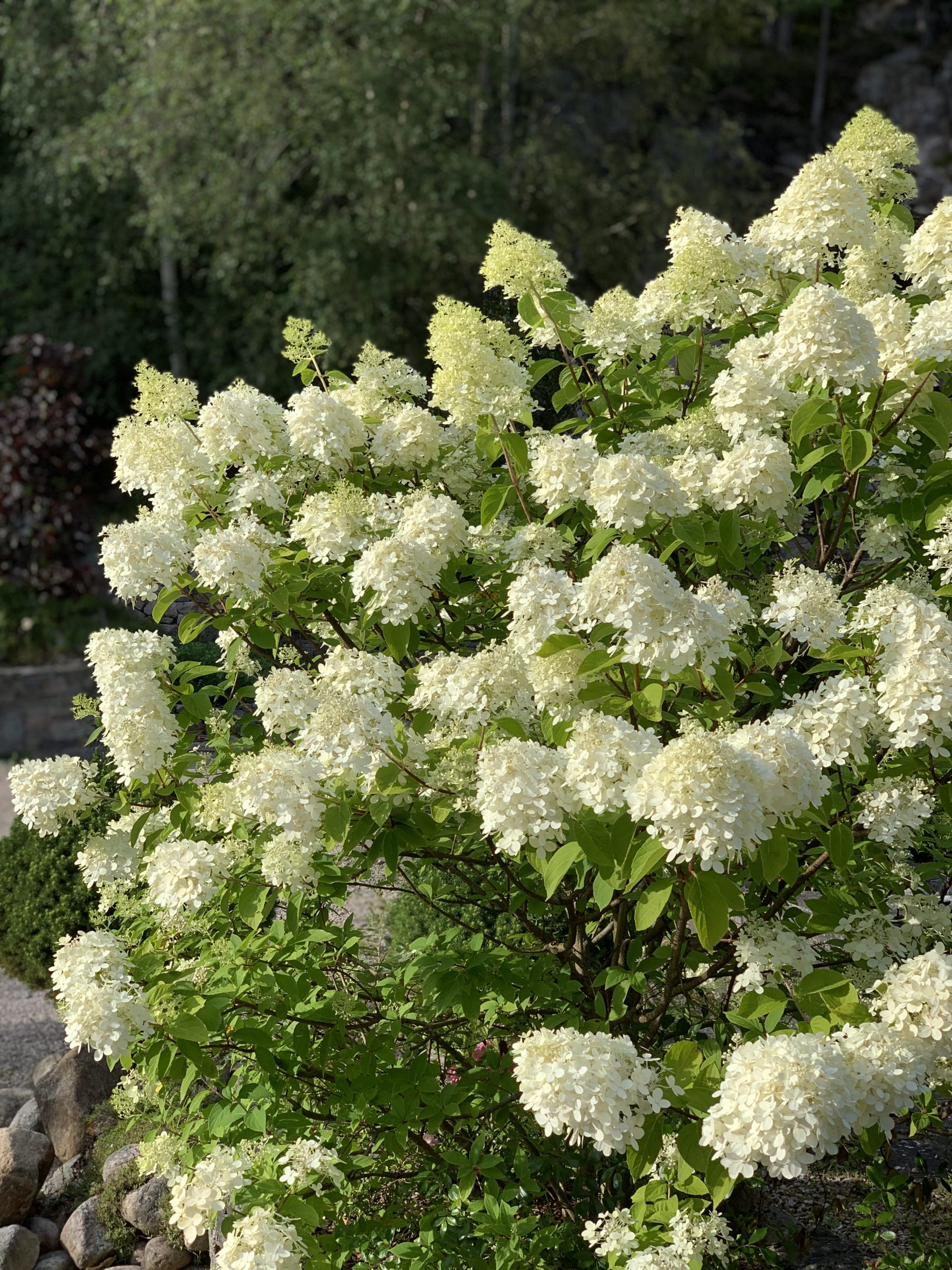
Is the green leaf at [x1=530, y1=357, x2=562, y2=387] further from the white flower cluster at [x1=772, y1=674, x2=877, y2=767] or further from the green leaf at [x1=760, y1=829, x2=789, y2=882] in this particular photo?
the green leaf at [x1=760, y1=829, x2=789, y2=882]

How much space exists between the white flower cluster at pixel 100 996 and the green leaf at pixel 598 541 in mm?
1130

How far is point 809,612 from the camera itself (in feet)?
7.46

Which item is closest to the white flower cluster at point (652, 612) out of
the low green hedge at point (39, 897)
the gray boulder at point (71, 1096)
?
the gray boulder at point (71, 1096)

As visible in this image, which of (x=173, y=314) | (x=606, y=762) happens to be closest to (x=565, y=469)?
(x=606, y=762)

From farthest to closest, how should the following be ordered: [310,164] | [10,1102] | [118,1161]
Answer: [310,164]
[10,1102]
[118,1161]

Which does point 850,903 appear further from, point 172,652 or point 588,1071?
point 172,652

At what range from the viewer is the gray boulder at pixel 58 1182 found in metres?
4.15

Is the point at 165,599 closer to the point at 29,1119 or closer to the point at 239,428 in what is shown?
the point at 239,428

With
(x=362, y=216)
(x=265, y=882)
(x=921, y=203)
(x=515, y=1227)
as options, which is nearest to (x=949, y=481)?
(x=265, y=882)

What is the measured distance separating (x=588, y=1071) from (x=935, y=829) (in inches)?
53.2

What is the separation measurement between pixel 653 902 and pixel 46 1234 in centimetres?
287

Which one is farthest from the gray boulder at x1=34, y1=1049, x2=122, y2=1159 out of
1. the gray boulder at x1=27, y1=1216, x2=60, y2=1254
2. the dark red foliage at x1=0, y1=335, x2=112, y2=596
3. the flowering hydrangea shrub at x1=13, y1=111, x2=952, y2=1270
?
the dark red foliage at x1=0, y1=335, x2=112, y2=596

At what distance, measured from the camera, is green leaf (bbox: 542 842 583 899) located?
2.09 meters

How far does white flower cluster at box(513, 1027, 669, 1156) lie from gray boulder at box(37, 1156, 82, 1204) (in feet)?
8.97
